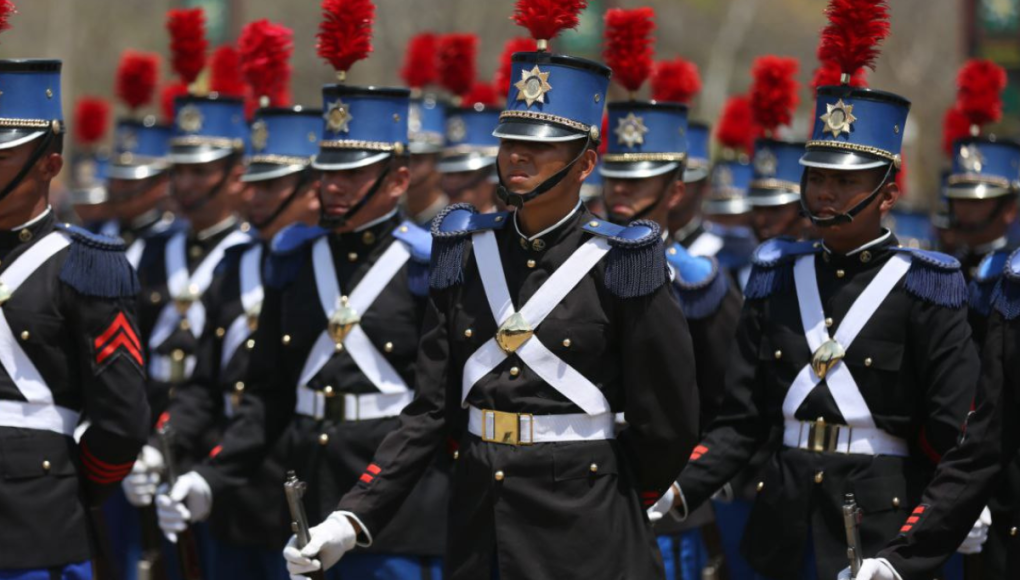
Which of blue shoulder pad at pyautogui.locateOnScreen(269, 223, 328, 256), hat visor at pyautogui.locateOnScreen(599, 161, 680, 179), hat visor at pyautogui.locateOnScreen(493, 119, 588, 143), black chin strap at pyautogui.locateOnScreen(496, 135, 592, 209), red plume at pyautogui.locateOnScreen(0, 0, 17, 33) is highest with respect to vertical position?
red plume at pyautogui.locateOnScreen(0, 0, 17, 33)

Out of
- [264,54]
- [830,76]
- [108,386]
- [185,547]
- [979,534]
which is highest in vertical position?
[830,76]

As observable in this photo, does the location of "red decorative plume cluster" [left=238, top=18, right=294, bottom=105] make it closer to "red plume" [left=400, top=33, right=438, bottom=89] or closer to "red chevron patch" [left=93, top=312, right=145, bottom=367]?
"red plume" [left=400, top=33, right=438, bottom=89]

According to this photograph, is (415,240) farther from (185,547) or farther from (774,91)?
(774,91)

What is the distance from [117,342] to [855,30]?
9.64 ft

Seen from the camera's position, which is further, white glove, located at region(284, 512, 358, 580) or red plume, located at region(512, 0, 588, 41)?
red plume, located at region(512, 0, 588, 41)

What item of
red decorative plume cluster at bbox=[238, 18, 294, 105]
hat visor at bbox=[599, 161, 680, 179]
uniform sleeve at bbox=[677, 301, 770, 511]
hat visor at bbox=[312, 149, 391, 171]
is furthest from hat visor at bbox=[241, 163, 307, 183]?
uniform sleeve at bbox=[677, 301, 770, 511]

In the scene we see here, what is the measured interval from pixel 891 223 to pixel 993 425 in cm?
899

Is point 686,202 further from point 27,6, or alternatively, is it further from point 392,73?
point 27,6

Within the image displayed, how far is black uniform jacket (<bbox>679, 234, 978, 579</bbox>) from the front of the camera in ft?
18.2

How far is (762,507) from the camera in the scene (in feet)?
19.2

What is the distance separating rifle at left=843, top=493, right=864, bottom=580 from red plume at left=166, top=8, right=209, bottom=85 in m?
5.32

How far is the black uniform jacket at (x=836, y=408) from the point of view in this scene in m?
5.54

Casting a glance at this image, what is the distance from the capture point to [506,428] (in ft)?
16.9

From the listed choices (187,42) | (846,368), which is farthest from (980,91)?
(187,42)
